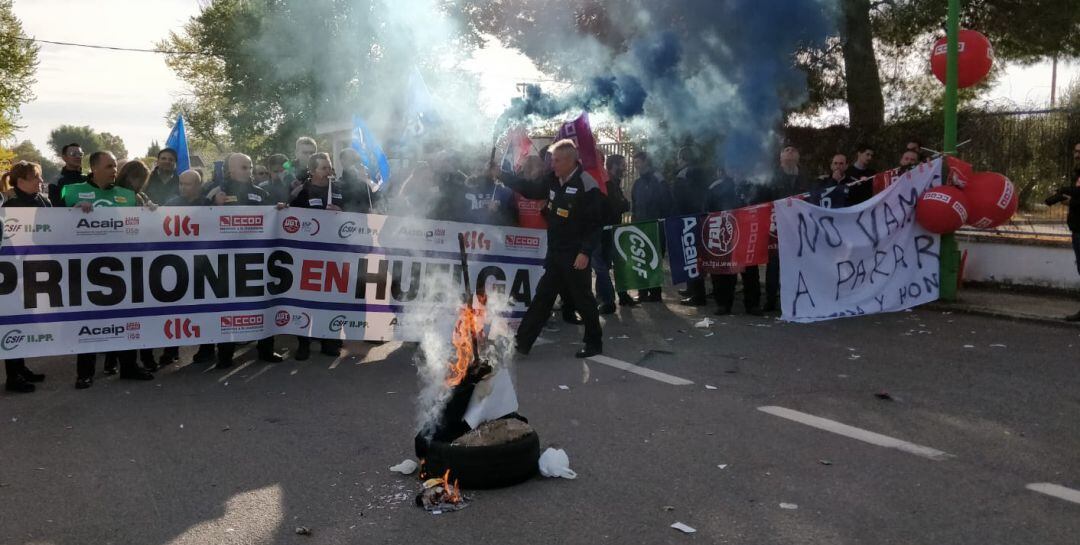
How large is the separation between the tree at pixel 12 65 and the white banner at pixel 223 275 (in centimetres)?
2853

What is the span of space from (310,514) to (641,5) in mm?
10747

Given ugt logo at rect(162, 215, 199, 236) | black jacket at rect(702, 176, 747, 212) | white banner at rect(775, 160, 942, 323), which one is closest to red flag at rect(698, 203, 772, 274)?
white banner at rect(775, 160, 942, 323)

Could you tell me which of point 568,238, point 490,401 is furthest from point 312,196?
point 490,401

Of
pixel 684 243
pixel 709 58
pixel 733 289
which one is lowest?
pixel 733 289

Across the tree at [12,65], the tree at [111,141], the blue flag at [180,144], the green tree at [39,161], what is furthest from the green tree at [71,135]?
the blue flag at [180,144]

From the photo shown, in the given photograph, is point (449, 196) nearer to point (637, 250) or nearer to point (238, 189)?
point (238, 189)

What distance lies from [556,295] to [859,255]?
12.8 feet

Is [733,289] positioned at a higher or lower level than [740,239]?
lower

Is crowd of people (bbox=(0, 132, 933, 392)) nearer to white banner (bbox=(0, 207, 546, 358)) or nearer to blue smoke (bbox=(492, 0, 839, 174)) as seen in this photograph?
white banner (bbox=(0, 207, 546, 358))

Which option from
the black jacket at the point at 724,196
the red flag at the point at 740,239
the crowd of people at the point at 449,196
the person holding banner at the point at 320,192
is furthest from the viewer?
the black jacket at the point at 724,196

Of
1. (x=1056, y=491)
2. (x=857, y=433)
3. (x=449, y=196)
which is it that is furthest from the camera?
(x=449, y=196)

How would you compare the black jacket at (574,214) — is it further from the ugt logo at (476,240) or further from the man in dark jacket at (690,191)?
the man in dark jacket at (690,191)

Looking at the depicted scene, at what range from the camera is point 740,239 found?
10336 millimetres

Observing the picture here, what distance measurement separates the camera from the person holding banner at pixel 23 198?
23.7 ft
